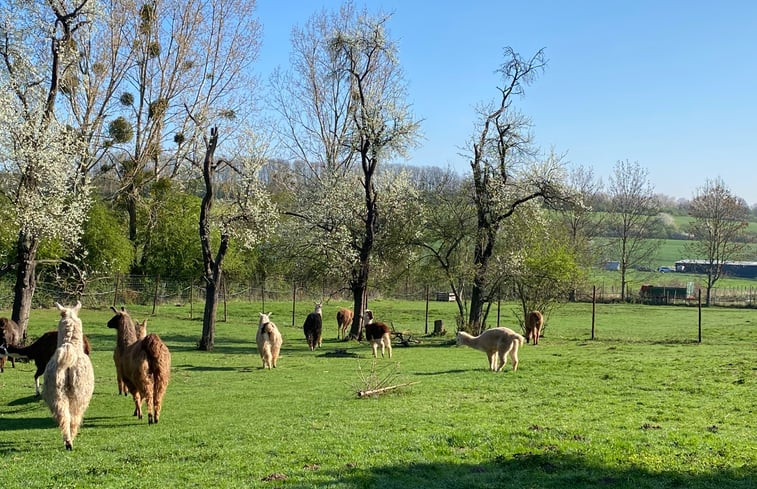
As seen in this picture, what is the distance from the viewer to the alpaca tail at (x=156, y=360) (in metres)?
12.6

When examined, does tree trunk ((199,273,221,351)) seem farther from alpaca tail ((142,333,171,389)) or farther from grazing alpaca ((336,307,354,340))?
alpaca tail ((142,333,171,389))

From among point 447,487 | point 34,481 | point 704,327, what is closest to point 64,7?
point 34,481

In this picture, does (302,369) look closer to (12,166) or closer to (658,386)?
(658,386)


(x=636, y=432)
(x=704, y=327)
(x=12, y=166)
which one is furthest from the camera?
(x=704, y=327)

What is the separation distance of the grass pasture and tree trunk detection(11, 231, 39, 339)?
10.8 ft

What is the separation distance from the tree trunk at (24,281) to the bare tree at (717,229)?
200ft

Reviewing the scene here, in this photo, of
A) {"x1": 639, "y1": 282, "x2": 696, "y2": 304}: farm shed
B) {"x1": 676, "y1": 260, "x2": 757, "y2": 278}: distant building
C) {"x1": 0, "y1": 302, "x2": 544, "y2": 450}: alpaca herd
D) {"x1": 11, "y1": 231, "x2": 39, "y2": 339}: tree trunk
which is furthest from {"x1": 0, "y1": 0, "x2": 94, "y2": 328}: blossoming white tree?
{"x1": 676, "y1": 260, "x2": 757, "y2": 278}: distant building

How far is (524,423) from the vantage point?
11.9 meters

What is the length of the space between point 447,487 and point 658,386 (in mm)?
9770

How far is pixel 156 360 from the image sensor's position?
497 inches

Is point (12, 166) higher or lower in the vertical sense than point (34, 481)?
higher

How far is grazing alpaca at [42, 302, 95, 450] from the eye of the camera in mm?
10328

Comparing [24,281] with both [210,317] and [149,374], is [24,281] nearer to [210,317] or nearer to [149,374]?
[210,317]

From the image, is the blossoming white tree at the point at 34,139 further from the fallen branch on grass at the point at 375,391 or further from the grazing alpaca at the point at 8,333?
the fallen branch on grass at the point at 375,391
